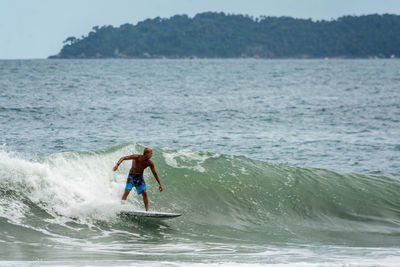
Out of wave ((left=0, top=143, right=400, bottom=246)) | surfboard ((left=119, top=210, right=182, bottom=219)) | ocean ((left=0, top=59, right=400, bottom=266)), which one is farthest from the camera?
wave ((left=0, top=143, right=400, bottom=246))

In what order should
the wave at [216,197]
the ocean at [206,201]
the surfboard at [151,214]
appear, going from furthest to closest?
the wave at [216,197] < the surfboard at [151,214] < the ocean at [206,201]

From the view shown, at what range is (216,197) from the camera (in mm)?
14898

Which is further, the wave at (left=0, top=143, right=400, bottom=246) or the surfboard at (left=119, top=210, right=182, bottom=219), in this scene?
the wave at (left=0, top=143, right=400, bottom=246)

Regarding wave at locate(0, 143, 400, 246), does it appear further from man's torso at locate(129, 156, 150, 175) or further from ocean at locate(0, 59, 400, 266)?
man's torso at locate(129, 156, 150, 175)

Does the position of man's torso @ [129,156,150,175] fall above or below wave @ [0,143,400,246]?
above

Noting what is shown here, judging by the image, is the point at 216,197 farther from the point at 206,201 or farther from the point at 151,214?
the point at 151,214

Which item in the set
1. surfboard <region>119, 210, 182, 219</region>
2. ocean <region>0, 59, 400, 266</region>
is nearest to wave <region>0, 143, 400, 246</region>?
ocean <region>0, 59, 400, 266</region>

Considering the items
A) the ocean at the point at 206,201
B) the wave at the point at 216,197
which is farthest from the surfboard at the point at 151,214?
the wave at the point at 216,197

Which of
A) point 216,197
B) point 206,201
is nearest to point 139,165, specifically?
point 206,201

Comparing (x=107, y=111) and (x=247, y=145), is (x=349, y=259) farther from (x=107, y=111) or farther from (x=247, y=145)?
(x=107, y=111)

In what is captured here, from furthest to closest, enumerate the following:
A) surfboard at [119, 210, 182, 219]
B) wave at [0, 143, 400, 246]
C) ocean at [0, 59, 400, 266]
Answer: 1. wave at [0, 143, 400, 246]
2. surfboard at [119, 210, 182, 219]
3. ocean at [0, 59, 400, 266]

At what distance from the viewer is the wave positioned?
12.6m

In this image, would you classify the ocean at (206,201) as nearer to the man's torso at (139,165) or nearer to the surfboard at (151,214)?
the surfboard at (151,214)

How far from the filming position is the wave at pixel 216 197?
12586 mm
